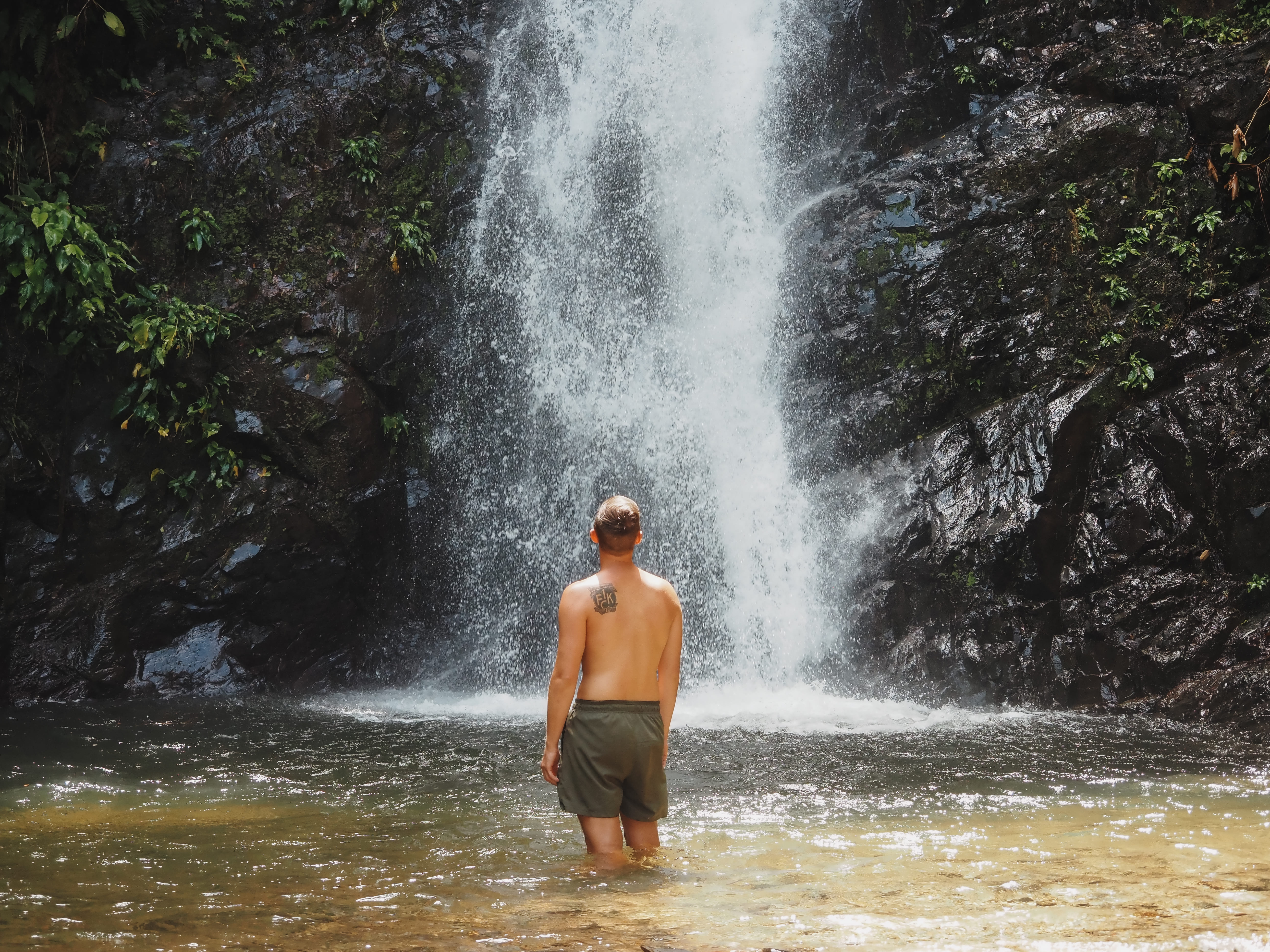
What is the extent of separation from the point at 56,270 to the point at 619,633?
959 cm

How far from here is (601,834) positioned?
13.9 feet

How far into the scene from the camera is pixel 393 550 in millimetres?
12656

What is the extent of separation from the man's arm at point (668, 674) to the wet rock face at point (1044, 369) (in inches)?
255

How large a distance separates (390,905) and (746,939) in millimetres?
1391

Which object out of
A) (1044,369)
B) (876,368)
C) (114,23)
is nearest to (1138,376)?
(1044,369)

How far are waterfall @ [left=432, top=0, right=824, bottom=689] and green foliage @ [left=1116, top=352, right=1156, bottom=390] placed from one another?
364 cm

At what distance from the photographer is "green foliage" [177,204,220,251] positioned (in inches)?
473

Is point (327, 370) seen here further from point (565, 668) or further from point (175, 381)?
point (565, 668)

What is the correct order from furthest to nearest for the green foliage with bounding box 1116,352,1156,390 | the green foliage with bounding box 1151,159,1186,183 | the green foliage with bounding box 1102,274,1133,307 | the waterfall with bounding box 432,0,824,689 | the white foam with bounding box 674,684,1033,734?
the waterfall with bounding box 432,0,824,689 → the green foliage with bounding box 1151,159,1186,183 → the green foliage with bounding box 1102,274,1133,307 → the green foliage with bounding box 1116,352,1156,390 → the white foam with bounding box 674,684,1033,734

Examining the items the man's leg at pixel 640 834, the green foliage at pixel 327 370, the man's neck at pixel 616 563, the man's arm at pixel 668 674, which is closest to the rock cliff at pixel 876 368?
the green foliage at pixel 327 370

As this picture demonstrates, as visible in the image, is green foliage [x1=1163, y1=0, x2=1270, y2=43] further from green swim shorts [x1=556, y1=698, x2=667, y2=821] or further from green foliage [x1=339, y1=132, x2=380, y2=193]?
green swim shorts [x1=556, y1=698, x2=667, y2=821]

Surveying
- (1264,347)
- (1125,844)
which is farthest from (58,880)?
(1264,347)

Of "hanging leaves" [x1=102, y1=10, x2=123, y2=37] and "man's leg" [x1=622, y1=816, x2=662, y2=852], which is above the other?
"hanging leaves" [x1=102, y1=10, x2=123, y2=37]

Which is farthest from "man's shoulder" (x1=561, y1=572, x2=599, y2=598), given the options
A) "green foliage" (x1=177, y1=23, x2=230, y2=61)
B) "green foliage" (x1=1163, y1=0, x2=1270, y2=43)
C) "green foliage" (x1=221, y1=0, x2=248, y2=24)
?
"green foliage" (x1=221, y1=0, x2=248, y2=24)
